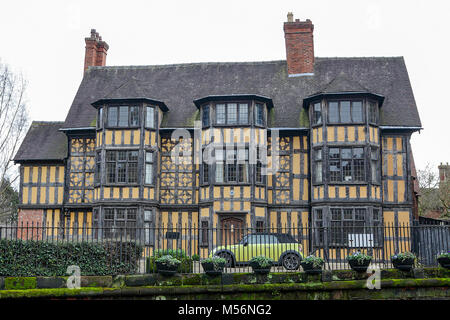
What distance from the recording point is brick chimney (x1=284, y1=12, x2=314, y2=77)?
27016 mm

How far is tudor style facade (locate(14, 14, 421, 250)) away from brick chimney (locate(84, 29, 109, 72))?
4.19 m

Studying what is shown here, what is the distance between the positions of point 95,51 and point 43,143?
22.1ft

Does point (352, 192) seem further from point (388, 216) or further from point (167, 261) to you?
point (167, 261)

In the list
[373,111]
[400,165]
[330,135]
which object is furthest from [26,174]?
[400,165]

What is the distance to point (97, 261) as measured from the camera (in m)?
13.7

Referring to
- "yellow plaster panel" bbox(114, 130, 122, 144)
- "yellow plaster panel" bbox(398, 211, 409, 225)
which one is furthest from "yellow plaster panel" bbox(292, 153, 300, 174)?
"yellow plaster panel" bbox(114, 130, 122, 144)

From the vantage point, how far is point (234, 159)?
23.8 m

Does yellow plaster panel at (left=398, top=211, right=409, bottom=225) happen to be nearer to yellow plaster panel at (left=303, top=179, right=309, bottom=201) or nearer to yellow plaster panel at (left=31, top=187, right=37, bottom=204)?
yellow plaster panel at (left=303, top=179, right=309, bottom=201)

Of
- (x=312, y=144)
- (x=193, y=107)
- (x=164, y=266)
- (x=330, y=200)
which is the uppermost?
(x=193, y=107)

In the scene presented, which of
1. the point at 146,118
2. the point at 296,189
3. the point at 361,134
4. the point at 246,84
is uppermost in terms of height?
the point at 246,84

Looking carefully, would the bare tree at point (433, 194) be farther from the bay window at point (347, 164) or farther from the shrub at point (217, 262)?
the shrub at point (217, 262)
